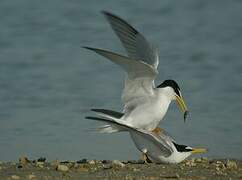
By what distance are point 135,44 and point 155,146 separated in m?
2.04

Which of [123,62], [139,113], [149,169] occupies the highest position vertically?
[123,62]

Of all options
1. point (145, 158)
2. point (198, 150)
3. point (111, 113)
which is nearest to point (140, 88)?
point (111, 113)

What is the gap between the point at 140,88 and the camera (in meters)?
10.7

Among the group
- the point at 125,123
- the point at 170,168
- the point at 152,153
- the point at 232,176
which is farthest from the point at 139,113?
the point at 232,176

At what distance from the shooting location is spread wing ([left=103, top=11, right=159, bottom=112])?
10.5 metres

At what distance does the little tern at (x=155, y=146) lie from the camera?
9.60 metres

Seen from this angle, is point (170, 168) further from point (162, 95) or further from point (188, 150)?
point (162, 95)

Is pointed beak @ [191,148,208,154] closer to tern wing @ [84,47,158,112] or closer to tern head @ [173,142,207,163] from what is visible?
tern head @ [173,142,207,163]

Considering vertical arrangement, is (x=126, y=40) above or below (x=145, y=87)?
above

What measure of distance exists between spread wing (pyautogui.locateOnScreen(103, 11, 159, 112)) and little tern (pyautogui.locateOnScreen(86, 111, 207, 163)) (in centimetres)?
79

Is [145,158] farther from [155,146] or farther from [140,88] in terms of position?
[140,88]

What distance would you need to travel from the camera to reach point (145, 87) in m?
10.8

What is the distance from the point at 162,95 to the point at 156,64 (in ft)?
1.89

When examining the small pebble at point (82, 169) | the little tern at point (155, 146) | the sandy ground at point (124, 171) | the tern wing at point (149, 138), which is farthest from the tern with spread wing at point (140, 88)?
the small pebble at point (82, 169)
